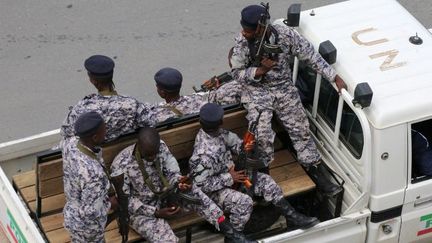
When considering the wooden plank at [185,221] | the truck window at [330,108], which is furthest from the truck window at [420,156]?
the wooden plank at [185,221]

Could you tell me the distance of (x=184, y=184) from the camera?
6.21m

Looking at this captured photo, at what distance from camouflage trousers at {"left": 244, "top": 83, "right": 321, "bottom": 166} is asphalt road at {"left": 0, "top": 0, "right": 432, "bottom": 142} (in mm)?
3217

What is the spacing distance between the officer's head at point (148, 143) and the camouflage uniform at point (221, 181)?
0.45 m

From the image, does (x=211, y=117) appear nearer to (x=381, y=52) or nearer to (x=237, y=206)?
(x=237, y=206)

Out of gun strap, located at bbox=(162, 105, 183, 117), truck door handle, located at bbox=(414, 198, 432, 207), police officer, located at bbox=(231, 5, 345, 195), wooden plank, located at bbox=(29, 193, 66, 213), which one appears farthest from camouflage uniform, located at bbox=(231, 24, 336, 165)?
wooden plank, located at bbox=(29, 193, 66, 213)

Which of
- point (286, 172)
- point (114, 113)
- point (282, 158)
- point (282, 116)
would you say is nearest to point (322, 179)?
point (286, 172)

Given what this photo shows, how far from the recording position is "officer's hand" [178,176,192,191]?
243 inches

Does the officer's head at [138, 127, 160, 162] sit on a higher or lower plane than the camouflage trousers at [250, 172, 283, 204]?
higher

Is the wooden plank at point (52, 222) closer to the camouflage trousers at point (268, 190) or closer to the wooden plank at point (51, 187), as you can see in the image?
the wooden plank at point (51, 187)

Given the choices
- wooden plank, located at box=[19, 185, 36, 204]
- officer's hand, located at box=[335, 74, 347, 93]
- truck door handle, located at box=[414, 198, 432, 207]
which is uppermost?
officer's hand, located at box=[335, 74, 347, 93]

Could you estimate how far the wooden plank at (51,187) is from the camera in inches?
251

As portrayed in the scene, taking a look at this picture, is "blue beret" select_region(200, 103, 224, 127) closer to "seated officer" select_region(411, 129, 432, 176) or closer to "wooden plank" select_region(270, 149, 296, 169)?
"wooden plank" select_region(270, 149, 296, 169)

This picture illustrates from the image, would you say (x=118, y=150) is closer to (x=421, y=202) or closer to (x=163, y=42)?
(x=421, y=202)

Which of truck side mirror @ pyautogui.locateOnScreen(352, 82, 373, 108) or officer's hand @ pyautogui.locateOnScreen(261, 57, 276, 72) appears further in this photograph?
officer's hand @ pyautogui.locateOnScreen(261, 57, 276, 72)
